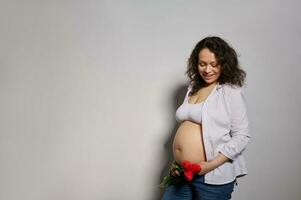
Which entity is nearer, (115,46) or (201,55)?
(201,55)

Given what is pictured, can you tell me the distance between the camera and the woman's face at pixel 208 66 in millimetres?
1399

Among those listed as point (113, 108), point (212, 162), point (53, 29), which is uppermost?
point (53, 29)

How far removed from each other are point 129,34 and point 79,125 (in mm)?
543

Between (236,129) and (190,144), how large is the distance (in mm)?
186

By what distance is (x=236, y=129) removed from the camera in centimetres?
134

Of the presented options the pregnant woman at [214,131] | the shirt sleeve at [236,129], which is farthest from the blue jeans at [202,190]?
the shirt sleeve at [236,129]

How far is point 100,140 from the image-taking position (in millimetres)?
1847

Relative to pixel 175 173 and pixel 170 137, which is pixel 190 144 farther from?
pixel 170 137

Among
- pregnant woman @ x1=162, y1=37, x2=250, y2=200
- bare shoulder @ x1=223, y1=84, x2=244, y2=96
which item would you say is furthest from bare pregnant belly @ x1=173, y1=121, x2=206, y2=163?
bare shoulder @ x1=223, y1=84, x2=244, y2=96

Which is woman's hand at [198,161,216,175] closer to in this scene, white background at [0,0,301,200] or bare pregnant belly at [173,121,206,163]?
bare pregnant belly at [173,121,206,163]

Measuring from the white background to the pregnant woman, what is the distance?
409 millimetres

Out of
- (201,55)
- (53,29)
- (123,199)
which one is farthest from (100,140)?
(201,55)

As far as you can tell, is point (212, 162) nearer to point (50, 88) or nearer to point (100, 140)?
point (100, 140)

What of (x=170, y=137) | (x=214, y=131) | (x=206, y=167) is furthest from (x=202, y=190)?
(x=170, y=137)
